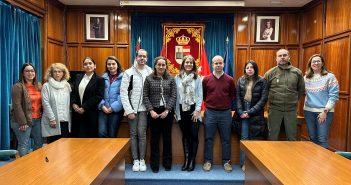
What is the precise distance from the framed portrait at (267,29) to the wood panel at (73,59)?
12.1 feet

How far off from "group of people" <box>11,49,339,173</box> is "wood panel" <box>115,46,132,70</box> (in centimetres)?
272

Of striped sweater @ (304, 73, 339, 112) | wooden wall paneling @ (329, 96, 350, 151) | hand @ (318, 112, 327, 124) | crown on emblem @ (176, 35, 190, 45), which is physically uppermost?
crown on emblem @ (176, 35, 190, 45)

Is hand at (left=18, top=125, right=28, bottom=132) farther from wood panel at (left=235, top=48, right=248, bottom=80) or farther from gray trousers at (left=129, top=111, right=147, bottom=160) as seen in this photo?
wood panel at (left=235, top=48, right=248, bottom=80)

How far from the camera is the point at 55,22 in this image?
5.57 m

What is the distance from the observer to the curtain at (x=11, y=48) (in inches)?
154

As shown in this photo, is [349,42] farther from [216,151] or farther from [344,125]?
[216,151]

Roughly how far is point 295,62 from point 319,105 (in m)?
3.04

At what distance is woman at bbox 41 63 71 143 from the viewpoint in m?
3.27

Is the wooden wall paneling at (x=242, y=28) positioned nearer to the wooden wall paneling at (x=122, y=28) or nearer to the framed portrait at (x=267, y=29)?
the framed portrait at (x=267, y=29)

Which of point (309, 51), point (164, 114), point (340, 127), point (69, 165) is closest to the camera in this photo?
point (69, 165)

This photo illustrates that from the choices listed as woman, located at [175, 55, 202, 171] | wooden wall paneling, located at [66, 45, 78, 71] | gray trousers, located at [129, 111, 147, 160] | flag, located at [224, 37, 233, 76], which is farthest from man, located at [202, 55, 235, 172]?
wooden wall paneling, located at [66, 45, 78, 71]

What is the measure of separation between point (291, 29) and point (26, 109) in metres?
5.10

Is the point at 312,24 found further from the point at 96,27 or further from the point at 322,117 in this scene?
the point at 96,27

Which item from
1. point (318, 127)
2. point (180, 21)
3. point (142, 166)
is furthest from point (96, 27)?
point (318, 127)
